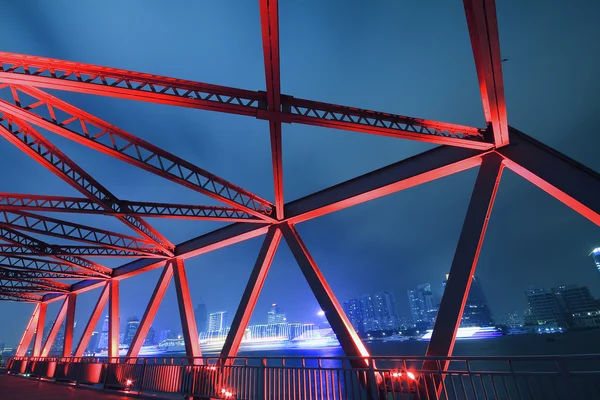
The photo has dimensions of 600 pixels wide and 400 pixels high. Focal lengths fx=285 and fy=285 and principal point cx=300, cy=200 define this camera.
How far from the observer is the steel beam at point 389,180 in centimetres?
924

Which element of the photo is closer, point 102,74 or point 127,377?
point 102,74

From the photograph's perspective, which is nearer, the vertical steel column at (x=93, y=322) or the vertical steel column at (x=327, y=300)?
the vertical steel column at (x=327, y=300)

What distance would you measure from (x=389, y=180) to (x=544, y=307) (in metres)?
134

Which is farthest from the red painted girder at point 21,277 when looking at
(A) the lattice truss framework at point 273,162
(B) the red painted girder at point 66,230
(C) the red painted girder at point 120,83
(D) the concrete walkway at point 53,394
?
(C) the red painted girder at point 120,83

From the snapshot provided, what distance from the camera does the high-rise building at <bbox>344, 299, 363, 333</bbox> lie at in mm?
132875

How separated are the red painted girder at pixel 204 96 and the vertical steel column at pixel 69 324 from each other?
27439 mm

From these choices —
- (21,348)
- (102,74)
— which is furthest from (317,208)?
(21,348)

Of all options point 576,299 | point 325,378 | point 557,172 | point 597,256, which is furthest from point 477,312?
point 325,378

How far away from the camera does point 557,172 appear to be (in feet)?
24.1

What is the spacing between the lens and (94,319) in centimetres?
2411

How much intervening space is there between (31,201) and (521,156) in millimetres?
17185

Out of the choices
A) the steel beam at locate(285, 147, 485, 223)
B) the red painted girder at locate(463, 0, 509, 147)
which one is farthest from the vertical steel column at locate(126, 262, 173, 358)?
the red painted girder at locate(463, 0, 509, 147)

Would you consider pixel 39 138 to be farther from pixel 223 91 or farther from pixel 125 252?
pixel 125 252

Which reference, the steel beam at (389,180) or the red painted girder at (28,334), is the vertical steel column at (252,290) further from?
the red painted girder at (28,334)
